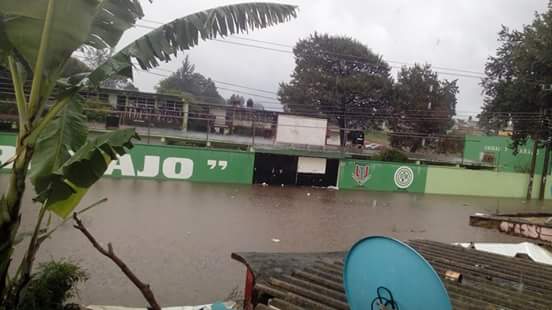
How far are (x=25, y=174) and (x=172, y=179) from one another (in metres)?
14.5

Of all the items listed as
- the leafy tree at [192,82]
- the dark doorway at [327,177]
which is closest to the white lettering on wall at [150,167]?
the dark doorway at [327,177]

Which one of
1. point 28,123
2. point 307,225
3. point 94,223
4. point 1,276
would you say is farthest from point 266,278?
point 307,225

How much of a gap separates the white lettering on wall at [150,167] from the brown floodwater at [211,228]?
0.70 m

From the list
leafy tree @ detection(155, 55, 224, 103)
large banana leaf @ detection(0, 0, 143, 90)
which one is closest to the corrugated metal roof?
large banana leaf @ detection(0, 0, 143, 90)

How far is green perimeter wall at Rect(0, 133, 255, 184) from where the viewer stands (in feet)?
53.3

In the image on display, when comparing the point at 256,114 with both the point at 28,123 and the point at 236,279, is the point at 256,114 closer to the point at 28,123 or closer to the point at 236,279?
the point at 236,279

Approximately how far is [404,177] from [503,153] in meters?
9.82

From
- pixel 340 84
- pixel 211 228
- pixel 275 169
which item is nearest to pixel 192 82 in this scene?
pixel 340 84

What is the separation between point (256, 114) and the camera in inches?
912

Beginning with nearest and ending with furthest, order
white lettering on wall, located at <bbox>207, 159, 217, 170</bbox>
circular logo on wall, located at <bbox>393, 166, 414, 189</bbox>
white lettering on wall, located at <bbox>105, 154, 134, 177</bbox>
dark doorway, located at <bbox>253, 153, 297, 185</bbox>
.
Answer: white lettering on wall, located at <bbox>105, 154, 134, 177</bbox> < white lettering on wall, located at <bbox>207, 159, 217, 170</bbox> < dark doorway, located at <bbox>253, 153, 297, 185</bbox> < circular logo on wall, located at <bbox>393, 166, 414, 189</bbox>

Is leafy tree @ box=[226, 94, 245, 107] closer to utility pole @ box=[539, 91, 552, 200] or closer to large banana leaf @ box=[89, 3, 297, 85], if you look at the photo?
utility pole @ box=[539, 91, 552, 200]

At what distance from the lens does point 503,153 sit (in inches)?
1035

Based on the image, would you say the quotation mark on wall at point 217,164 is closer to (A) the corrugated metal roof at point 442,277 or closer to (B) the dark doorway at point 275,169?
(B) the dark doorway at point 275,169

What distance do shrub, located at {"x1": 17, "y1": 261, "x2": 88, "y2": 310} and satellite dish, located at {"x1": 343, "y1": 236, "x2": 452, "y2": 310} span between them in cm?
232
